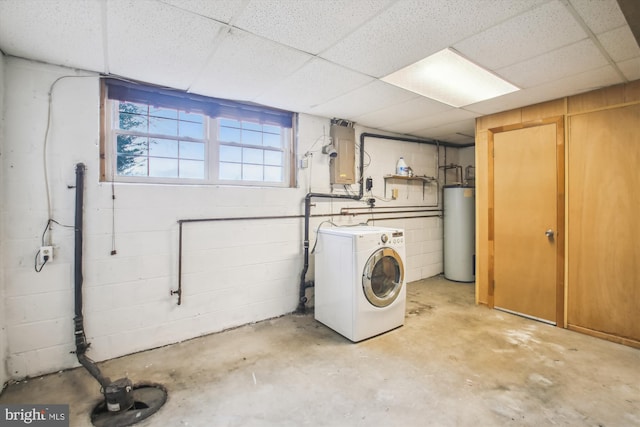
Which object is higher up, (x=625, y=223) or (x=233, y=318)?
(x=625, y=223)

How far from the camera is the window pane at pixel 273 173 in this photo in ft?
10.7

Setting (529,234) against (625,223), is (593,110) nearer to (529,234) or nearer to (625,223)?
(625,223)

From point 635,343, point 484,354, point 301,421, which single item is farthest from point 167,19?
point 635,343

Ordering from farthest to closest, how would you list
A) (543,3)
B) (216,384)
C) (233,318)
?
1. (233,318)
2. (216,384)
3. (543,3)

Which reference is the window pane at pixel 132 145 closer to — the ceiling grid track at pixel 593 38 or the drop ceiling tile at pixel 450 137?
the ceiling grid track at pixel 593 38

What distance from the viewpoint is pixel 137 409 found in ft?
6.00

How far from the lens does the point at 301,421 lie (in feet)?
5.61

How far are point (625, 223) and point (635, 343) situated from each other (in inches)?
40.9

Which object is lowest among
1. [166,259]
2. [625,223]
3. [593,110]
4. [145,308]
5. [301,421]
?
[301,421]

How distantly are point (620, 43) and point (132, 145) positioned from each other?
367cm

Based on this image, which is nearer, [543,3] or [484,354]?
[543,3]

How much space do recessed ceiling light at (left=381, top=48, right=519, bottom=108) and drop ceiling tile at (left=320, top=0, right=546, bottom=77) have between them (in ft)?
0.55

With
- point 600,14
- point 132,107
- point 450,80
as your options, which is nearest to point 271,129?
point 132,107
